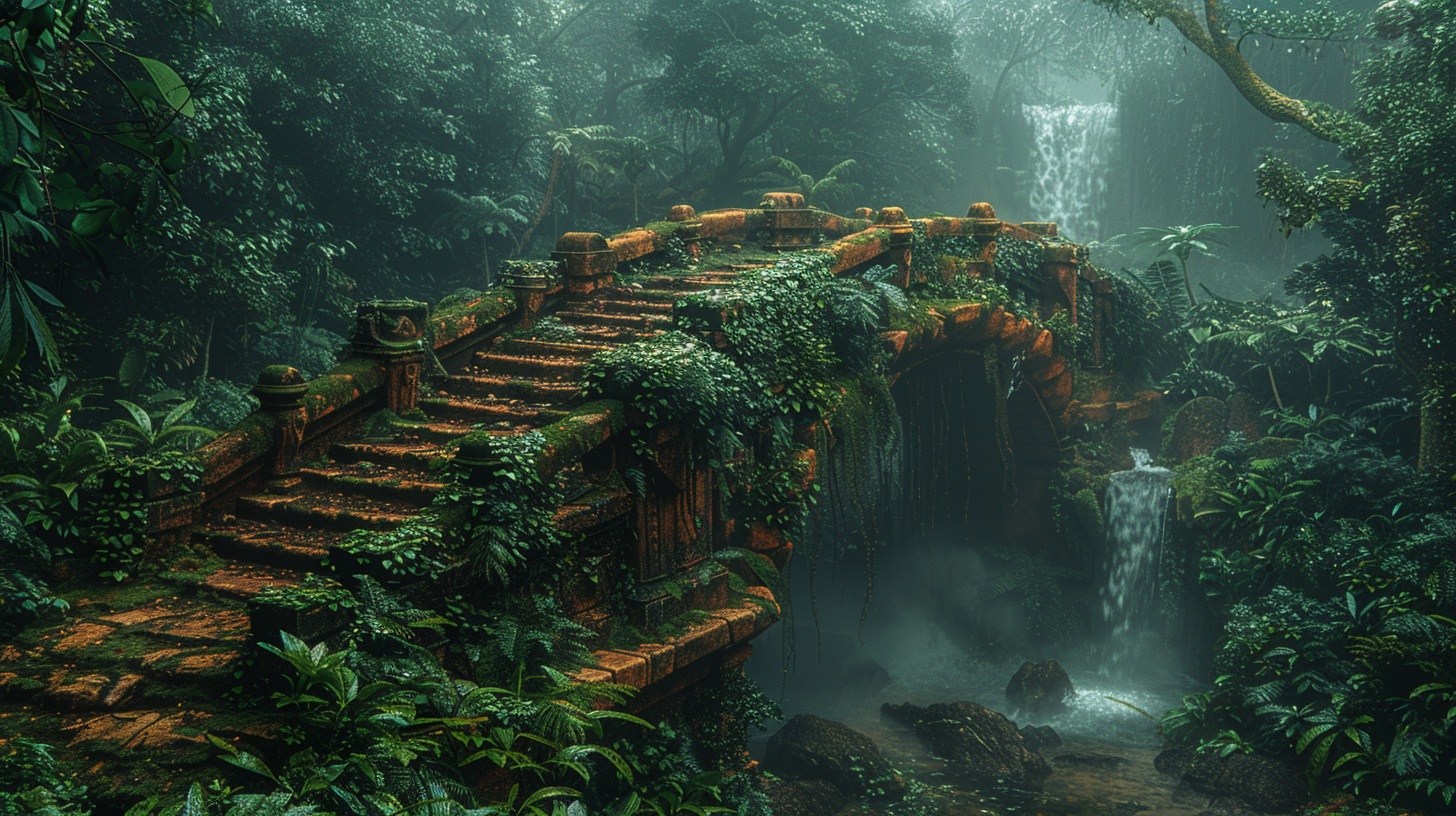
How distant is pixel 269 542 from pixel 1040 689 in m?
12.8

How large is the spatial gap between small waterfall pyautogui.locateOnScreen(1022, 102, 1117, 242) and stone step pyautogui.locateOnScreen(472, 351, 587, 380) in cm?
2710

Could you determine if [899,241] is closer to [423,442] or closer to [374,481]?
[423,442]

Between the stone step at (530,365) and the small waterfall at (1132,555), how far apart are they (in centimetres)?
1175

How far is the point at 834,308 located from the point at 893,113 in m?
19.2

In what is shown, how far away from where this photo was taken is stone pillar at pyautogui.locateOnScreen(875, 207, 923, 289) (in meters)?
12.3

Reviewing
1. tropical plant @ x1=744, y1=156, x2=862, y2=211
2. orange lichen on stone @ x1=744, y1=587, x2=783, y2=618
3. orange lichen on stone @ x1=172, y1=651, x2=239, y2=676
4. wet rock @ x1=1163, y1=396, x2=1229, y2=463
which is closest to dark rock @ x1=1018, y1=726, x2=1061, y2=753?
wet rock @ x1=1163, y1=396, x2=1229, y2=463

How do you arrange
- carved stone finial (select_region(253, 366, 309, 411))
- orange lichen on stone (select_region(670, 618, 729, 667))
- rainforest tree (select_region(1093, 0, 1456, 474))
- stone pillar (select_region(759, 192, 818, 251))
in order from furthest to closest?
rainforest tree (select_region(1093, 0, 1456, 474)), stone pillar (select_region(759, 192, 818, 251)), orange lichen on stone (select_region(670, 618, 729, 667)), carved stone finial (select_region(253, 366, 309, 411))

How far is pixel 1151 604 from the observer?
16.5 metres

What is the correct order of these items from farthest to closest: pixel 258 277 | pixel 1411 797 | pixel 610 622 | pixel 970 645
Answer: pixel 970 645 → pixel 258 277 → pixel 1411 797 → pixel 610 622

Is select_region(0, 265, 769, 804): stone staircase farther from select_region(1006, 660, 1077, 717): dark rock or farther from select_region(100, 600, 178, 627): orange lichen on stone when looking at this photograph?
select_region(1006, 660, 1077, 717): dark rock

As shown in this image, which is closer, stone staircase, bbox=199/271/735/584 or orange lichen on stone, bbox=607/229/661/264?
stone staircase, bbox=199/271/735/584

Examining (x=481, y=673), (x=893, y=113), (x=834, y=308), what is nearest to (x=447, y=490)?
(x=481, y=673)

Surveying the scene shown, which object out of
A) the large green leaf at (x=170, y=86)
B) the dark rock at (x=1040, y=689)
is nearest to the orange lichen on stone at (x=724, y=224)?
the dark rock at (x=1040, y=689)

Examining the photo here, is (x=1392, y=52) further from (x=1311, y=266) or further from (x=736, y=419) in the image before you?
(x=736, y=419)
